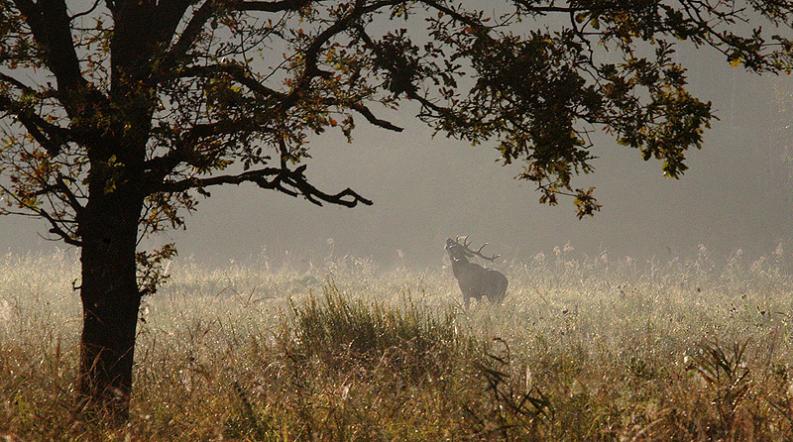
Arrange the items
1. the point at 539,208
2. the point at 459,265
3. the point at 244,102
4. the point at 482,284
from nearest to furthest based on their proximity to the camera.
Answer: the point at 244,102, the point at 482,284, the point at 459,265, the point at 539,208

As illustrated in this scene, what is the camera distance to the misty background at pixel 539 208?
4634 centimetres

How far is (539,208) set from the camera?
5316cm

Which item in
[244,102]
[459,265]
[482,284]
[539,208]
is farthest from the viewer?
[539,208]

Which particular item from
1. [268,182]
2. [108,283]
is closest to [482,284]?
[268,182]

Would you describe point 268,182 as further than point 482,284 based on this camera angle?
No

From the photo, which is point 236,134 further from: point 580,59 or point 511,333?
point 511,333

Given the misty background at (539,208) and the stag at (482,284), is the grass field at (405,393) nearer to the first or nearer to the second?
the stag at (482,284)

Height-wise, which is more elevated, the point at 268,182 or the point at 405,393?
the point at 268,182

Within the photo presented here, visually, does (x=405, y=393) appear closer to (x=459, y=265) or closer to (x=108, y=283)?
(x=108, y=283)

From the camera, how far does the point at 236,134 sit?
247 inches

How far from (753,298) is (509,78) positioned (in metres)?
14.7

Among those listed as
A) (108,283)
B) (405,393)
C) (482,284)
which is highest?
(108,283)

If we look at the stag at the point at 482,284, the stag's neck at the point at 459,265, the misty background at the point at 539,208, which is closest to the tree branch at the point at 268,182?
the stag at the point at 482,284

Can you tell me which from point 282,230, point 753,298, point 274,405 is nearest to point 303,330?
point 274,405
